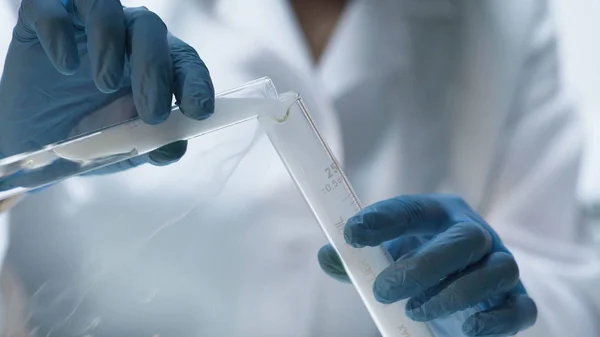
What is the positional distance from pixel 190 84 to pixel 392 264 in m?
0.28

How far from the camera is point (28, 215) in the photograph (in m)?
0.75

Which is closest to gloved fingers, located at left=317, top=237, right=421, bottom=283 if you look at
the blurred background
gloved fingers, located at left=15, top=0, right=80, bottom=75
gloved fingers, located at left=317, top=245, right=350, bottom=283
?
gloved fingers, located at left=317, top=245, right=350, bottom=283

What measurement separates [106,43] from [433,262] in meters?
0.39

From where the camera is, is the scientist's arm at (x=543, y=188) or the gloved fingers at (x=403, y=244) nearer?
the gloved fingers at (x=403, y=244)

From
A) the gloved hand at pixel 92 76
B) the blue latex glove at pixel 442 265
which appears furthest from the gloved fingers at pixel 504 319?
the gloved hand at pixel 92 76

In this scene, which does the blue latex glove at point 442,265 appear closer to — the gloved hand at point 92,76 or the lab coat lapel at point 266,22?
the gloved hand at point 92,76

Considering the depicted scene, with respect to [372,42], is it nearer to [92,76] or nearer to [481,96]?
[481,96]

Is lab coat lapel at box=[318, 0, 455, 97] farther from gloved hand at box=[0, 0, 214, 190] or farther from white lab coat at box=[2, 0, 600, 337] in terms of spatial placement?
gloved hand at box=[0, 0, 214, 190]

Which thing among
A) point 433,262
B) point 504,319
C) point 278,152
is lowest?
point 504,319

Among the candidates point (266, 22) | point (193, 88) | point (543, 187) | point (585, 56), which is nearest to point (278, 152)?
point (193, 88)

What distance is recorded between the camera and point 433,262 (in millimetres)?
735

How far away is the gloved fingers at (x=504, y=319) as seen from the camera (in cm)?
77

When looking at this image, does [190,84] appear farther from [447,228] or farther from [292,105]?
[447,228]

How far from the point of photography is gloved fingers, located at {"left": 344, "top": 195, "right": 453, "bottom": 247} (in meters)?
0.71
